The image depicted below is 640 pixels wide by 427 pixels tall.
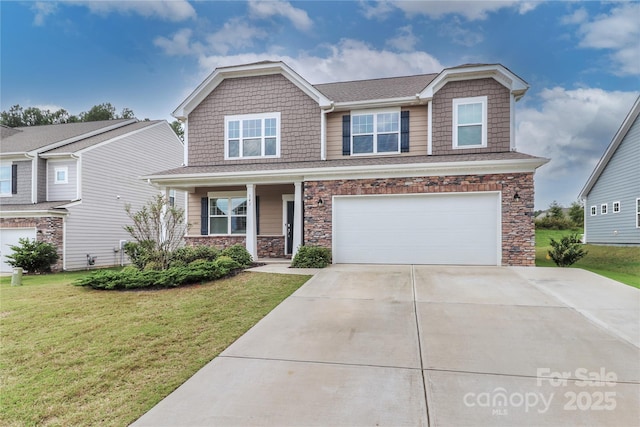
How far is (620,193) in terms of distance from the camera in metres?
16.0

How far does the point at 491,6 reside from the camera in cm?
1252

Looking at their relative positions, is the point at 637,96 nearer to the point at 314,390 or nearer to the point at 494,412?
the point at 494,412

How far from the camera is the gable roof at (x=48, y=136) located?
15039mm

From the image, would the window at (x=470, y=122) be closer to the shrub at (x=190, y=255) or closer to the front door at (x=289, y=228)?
the front door at (x=289, y=228)

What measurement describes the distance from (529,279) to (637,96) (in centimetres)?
1280

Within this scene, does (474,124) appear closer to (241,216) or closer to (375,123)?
(375,123)

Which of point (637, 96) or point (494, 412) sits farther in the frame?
point (637, 96)

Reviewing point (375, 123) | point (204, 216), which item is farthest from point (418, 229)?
point (204, 216)

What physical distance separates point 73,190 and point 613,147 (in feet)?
85.7

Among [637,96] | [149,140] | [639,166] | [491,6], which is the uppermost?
[491,6]

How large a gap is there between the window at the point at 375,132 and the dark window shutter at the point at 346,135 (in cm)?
11

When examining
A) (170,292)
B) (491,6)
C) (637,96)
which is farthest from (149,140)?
(637,96)

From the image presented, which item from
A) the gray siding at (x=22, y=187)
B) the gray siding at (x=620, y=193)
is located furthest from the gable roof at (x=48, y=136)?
the gray siding at (x=620, y=193)

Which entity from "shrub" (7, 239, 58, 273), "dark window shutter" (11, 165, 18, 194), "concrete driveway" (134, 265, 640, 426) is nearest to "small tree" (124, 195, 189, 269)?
"concrete driveway" (134, 265, 640, 426)
